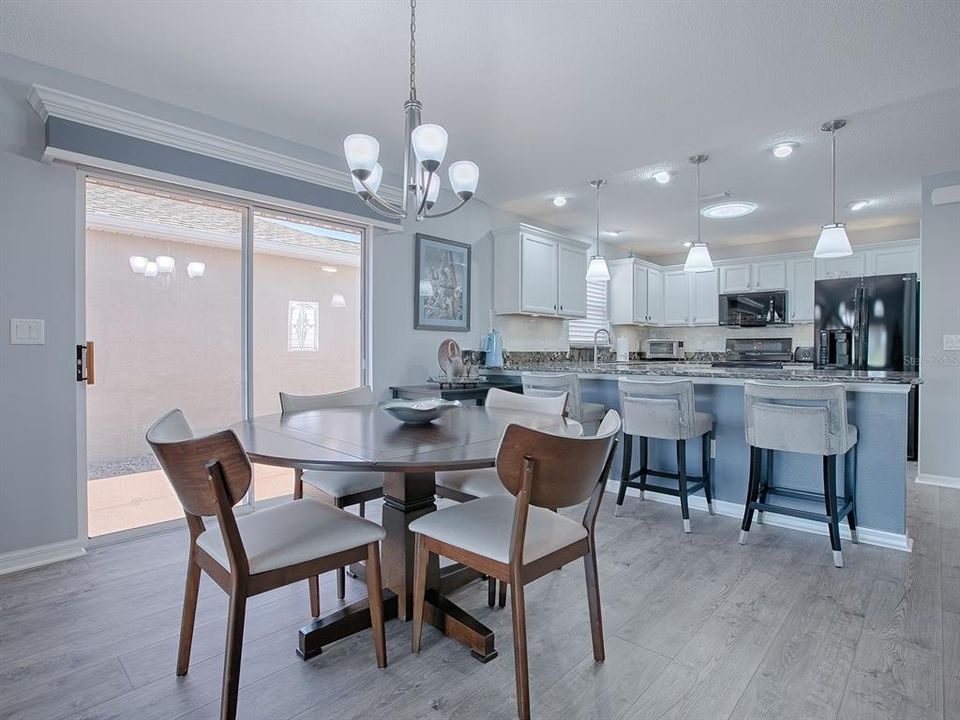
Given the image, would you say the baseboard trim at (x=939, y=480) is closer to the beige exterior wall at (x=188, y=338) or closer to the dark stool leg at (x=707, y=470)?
the dark stool leg at (x=707, y=470)

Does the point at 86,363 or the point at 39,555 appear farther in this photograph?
the point at 86,363

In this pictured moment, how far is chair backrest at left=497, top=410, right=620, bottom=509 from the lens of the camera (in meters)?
1.37

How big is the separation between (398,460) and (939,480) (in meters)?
4.68

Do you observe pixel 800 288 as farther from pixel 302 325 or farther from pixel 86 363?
pixel 86 363

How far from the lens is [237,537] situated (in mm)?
1370

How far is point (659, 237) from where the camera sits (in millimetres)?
6426

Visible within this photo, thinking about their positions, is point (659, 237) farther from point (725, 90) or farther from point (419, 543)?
point (419, 543)

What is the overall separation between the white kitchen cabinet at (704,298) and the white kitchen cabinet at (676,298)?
0.07 metres

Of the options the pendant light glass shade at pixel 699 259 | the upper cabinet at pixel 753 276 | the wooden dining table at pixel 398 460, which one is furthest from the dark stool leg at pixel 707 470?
the upper cabinet at pixel 753 276

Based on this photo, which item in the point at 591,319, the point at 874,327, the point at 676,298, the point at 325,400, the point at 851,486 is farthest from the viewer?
the point at 676,298

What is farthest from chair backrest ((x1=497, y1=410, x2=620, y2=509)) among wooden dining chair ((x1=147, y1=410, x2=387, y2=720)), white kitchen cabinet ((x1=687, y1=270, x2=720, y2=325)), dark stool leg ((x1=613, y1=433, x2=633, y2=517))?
white kitchen cabinet ((x1=687, y1=270, x2=720, y2=325))

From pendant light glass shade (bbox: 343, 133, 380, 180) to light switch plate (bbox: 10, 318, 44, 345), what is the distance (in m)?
1.85

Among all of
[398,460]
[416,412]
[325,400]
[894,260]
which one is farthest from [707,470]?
[894,260]

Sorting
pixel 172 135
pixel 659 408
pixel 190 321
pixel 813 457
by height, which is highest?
pixel 172 135
